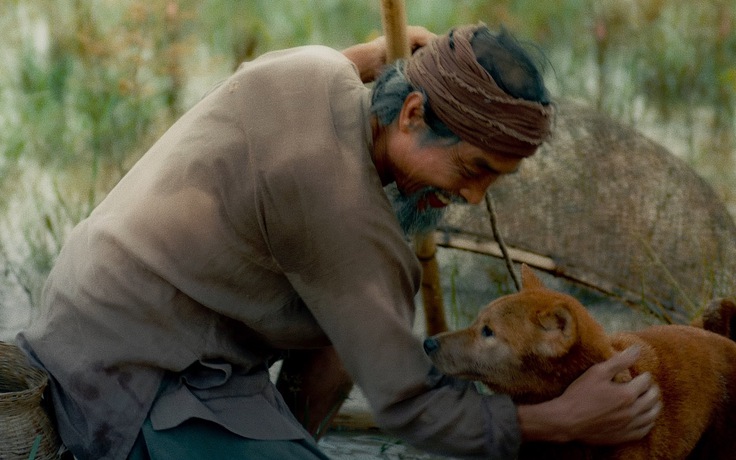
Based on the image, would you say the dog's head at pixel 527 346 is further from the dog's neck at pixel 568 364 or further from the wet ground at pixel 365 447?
the wet ground at pixel 365 447

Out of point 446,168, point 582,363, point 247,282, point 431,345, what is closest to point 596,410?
point 582,363

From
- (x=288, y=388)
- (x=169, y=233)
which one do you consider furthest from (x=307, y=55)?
(x=288, y=388)

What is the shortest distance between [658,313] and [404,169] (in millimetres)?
2168

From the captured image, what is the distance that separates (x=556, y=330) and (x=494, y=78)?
0.80m

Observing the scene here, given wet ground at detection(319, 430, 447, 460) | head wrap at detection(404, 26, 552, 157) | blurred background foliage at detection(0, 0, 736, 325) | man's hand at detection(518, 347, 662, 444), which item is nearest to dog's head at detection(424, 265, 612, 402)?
man's hand at detection(518, 347, 662, 444)

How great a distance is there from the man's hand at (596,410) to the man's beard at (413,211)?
2.13 ft

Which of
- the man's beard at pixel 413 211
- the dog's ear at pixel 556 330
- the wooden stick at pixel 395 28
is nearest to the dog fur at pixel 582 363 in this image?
the dog's ear at pixel 556 330

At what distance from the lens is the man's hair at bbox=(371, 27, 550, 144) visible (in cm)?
269

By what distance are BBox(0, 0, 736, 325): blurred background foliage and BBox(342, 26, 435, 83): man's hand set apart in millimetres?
2479

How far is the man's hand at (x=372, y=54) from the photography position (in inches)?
144

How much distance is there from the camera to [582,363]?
308 cm

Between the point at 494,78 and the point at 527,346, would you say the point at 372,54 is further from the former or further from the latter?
the point at 527,346

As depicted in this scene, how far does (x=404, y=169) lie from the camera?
9.30ft

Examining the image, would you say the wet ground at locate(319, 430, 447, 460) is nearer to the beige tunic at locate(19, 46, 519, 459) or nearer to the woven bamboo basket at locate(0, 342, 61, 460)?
the beige tunic at locate(19, 46, 519, 459)
